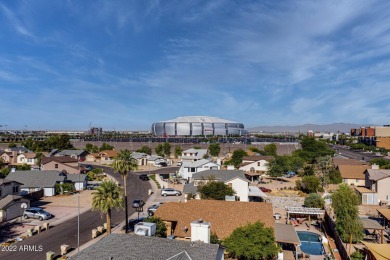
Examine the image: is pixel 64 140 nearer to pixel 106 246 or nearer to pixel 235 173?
pixel 235 173

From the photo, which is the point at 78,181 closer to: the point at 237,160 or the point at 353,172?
the point at 237,160

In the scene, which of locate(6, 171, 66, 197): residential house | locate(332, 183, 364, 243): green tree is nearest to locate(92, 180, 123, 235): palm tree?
locate(332, 183, 364, 243): green tree

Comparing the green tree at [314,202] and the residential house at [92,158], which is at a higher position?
the residential house at [92,158]

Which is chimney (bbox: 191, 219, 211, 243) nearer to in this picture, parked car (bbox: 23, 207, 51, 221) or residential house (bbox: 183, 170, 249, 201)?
residential house (bbox: 183, 170, 249, 201)

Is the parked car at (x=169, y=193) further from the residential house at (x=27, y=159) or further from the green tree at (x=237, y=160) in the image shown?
the residential house at (x=27, y=159)

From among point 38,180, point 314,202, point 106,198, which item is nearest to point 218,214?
point 106,198

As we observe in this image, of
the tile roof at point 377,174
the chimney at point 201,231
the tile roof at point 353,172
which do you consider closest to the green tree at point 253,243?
the chimney at point 201,231

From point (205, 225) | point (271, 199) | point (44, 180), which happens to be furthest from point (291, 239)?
point (44, 180)
